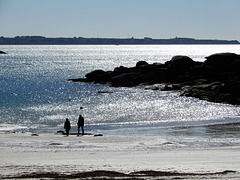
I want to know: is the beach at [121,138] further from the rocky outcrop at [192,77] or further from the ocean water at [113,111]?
the rocky outcrop at [192,77]

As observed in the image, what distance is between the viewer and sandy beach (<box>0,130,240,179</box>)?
1575 centimetres

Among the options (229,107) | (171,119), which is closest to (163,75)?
(229,107)

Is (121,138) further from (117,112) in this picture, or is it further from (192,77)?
(192,77)

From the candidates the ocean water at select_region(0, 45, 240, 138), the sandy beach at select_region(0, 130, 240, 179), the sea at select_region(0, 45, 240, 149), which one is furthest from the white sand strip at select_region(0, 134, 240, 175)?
the ocean water at select_region(0, 45, 240, 138)

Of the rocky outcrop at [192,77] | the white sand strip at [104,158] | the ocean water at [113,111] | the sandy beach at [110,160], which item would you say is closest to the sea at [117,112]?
the ocean water at [113,111]

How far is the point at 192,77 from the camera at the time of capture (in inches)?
2571

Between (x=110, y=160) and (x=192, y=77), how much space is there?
47.9 metres

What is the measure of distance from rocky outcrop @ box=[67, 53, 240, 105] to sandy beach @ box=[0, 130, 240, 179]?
94.5ft

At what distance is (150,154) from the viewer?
20.7m

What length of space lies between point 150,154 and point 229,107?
28.4 m

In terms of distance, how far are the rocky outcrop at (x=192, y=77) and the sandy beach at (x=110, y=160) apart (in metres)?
28.8

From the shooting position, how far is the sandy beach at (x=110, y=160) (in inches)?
620

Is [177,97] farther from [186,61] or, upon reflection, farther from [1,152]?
[1,152]

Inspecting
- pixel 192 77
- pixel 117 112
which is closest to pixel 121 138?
pixel 117 112
